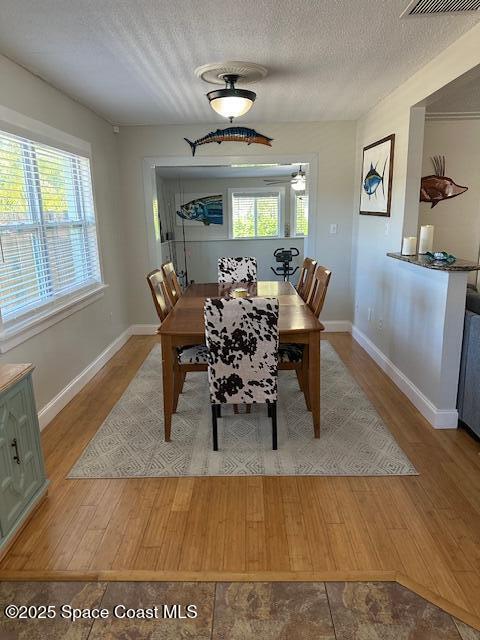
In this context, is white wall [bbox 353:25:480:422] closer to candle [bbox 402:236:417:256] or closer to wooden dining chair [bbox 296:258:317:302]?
candle [bbox 402:236:417:256]

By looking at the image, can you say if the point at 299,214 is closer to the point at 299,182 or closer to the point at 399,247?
the point at 299,182

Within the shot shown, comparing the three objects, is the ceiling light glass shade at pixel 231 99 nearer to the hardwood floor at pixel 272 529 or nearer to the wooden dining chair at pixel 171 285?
the wooden dining chair at pixel 171 285

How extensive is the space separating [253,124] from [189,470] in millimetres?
3718

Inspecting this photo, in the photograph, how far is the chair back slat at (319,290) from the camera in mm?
2975

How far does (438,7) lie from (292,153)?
2.76 meters

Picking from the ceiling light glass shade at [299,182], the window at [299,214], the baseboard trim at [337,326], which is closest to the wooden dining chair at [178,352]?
the baseboard trim at [337,326]

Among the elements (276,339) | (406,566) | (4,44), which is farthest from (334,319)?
(4,44)

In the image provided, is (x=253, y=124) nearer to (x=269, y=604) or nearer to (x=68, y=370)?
(x=68, y=370)

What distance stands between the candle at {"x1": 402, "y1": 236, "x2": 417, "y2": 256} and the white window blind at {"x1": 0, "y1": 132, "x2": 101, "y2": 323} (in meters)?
2.66

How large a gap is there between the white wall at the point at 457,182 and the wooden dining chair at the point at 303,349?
1.77 metres

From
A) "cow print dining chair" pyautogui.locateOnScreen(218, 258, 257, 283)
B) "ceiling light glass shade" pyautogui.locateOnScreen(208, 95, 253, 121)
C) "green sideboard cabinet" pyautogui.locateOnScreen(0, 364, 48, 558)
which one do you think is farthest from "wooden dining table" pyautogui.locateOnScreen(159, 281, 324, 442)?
"ceiling light glass shade" pyautogui.locateOnScreen(208, 95, 253, 121)

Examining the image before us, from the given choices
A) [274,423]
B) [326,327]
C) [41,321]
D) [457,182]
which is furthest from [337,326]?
[41,321]

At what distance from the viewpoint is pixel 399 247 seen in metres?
3.48

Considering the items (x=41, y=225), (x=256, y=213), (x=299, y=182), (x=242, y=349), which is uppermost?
(x=299, y=182)
